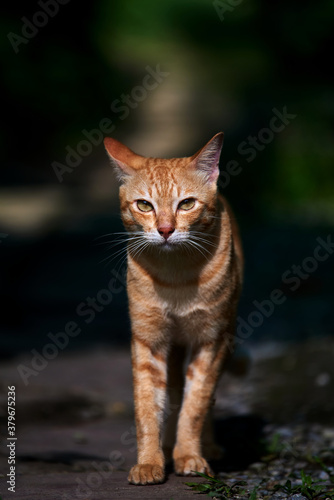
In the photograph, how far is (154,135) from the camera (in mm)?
16828

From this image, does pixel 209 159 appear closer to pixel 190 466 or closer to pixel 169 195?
pixel 169 195

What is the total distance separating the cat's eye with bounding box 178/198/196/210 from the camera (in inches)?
152

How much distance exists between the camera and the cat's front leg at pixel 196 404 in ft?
12.8

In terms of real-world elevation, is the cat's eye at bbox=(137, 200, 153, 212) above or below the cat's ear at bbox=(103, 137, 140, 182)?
below

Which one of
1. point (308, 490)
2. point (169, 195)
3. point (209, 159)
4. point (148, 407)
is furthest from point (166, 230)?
point (308, 490)

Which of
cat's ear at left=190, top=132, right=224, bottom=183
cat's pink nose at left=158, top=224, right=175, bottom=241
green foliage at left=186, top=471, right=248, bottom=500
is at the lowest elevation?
green foliage at left=186, top=471, right=248, bottom=500

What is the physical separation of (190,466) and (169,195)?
1365 mm

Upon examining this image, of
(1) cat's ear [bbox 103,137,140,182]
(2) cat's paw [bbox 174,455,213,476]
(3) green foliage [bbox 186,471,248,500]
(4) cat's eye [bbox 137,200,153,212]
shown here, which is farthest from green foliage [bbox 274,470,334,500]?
(1) cat's ear [bbox 103,137,140,182]

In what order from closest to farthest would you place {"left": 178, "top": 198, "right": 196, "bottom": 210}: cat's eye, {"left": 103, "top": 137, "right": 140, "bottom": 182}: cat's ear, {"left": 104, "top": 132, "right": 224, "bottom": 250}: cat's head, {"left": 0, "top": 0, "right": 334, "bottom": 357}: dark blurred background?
{"left": 104, "top": 132, "right": 224, "bottom": 250}: cat's head → {"left": 178, "top": 198, "right": 196, "bottom": 210}: cat's eye → {"left": 103, "top": 137, "right": 140, "bottom": 182}: cat's ear → {"left": 0, "top": 0, "right": 334, "bottom": 357}: dark blurred background

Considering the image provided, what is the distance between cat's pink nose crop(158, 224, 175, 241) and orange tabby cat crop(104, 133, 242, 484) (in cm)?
9

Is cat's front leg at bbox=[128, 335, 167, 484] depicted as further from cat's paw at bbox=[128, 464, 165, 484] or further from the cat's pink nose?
the cat's pink nose

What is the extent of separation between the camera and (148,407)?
3914 mm

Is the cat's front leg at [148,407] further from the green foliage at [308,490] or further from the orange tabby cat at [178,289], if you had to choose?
the green foliage at [308,490]

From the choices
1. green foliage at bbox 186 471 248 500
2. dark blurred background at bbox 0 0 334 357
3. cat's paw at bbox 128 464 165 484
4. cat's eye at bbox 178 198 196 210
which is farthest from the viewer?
dark blurred background at bbox 0 0 334 357
